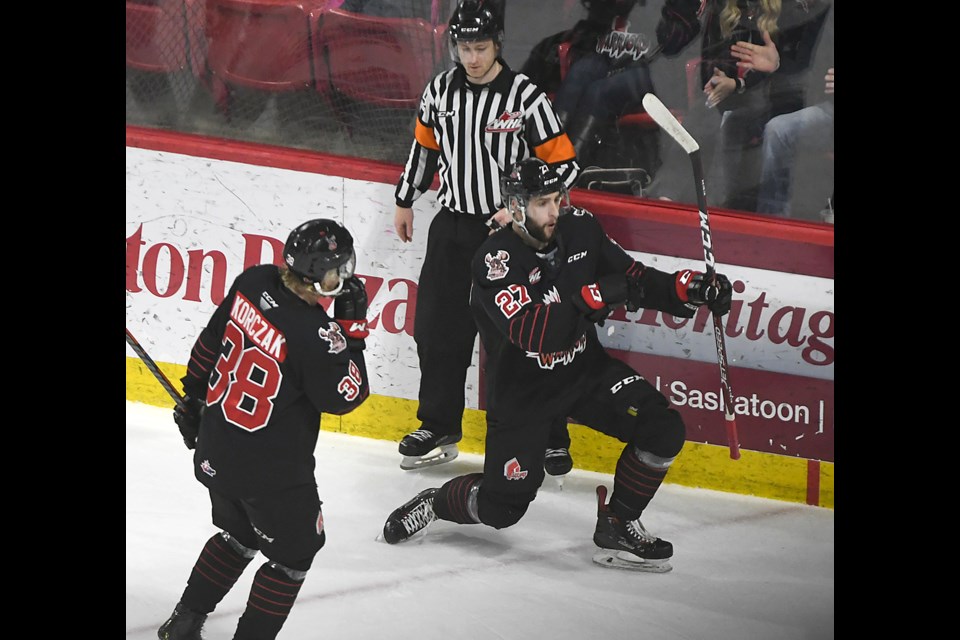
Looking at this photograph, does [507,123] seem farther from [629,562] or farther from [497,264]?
[629,562]

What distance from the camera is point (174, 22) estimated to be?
14.3ft

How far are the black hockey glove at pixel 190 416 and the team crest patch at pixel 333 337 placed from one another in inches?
14.1

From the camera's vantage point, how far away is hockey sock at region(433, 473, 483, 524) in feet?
11.5

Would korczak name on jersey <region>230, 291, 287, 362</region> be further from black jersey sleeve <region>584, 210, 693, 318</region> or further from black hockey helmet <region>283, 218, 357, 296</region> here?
black jersey sleeve <region>584, 210, 693, 318</region>

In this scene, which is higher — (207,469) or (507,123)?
(507,123)

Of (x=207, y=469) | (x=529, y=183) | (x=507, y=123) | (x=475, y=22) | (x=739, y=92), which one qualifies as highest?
(x=475, y=22)

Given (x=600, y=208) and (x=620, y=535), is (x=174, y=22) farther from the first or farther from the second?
(x=620, y=535)

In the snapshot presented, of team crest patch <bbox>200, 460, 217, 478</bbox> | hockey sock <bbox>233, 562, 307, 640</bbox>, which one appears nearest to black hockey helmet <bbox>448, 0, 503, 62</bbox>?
team crest patch <bbox>200, 460, 217, 478</bbox>

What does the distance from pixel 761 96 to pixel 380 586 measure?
1716mm

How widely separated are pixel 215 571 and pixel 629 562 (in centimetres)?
110

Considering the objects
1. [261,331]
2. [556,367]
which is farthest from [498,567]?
[261,331]

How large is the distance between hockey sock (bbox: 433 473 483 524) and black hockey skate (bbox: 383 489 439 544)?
1.1 inches

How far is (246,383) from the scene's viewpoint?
281cm
